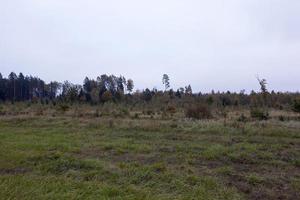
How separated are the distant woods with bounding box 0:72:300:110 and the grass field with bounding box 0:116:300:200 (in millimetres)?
16735

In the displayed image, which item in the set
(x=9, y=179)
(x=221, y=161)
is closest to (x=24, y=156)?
(x=9, y=179)

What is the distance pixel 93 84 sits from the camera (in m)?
64.9

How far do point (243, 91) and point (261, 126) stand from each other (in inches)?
1083

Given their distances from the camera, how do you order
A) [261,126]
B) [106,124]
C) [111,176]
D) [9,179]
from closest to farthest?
1. [9,179]
2. [111,176]
3. [261,126]
4. [106,124]

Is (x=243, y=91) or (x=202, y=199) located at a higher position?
(x=243, y=91)

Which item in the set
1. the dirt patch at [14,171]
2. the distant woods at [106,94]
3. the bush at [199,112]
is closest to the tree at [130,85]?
the distant woods at [106,94]

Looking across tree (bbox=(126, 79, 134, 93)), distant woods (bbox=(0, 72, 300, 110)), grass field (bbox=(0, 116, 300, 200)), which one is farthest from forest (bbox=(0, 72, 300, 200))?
tree (bbox=(126, 79, 134, 93))

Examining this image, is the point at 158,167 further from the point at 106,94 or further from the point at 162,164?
the point at 106,94

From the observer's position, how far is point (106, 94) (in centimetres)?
4397

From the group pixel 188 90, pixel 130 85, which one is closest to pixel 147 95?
pixel 188 90

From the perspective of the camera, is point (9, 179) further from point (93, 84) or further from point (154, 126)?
point (93, 84)

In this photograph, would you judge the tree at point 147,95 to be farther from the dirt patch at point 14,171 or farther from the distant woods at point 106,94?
the dirt patch at point 14,171

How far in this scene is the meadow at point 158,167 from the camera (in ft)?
18.6

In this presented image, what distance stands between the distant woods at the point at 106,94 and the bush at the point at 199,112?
7518 millimetres
